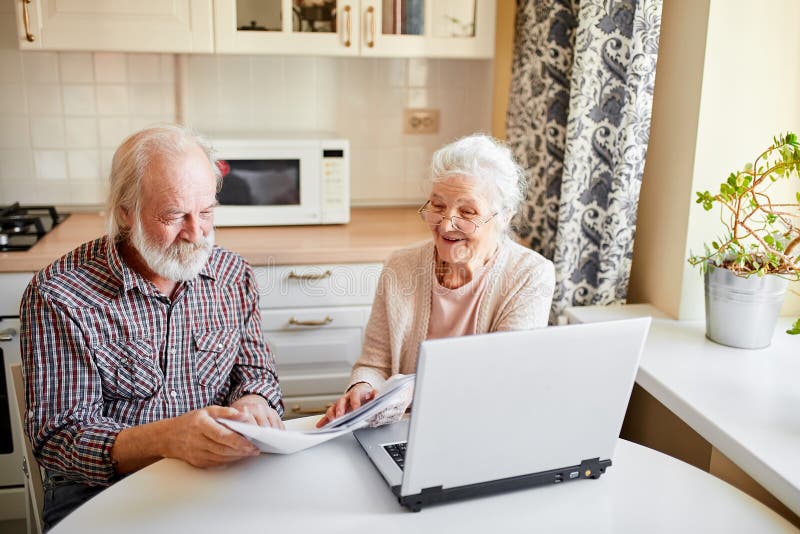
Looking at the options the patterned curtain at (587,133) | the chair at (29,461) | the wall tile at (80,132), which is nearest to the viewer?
the chair at (29,461)

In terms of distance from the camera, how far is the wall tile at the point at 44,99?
2.68 m

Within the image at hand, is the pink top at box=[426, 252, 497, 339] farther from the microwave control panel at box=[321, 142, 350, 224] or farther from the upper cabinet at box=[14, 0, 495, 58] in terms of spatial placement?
the upper cabinet at box=[14, 0, 495, 58]

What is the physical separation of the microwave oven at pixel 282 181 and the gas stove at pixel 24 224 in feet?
1.84

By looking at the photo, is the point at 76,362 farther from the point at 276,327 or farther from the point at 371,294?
the point at 371,294

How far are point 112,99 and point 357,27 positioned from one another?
3.14 ft

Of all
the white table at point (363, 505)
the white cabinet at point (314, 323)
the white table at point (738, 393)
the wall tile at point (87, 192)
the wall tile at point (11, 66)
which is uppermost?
the wall tile at point (11, 66)

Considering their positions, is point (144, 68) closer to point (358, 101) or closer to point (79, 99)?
point (79, 99)

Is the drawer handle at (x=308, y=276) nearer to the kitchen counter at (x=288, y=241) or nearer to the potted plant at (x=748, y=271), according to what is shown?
the kitchen counter at (x=288, y=241)

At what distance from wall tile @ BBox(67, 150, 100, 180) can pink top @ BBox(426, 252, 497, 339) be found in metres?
1.62

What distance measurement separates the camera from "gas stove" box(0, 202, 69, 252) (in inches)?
90.0

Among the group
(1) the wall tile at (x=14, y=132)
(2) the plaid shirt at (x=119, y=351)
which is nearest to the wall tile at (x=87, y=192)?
(1) the wall tile at (x=14, y=132)

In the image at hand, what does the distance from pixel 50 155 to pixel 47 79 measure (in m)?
0.27

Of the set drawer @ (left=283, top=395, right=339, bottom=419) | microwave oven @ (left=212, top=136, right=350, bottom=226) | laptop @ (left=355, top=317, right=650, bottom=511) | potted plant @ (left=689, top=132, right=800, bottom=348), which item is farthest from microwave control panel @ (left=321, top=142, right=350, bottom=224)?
laptop @ (left=355, top=317, right=650, bottom=511)

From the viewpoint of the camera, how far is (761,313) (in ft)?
5.68
